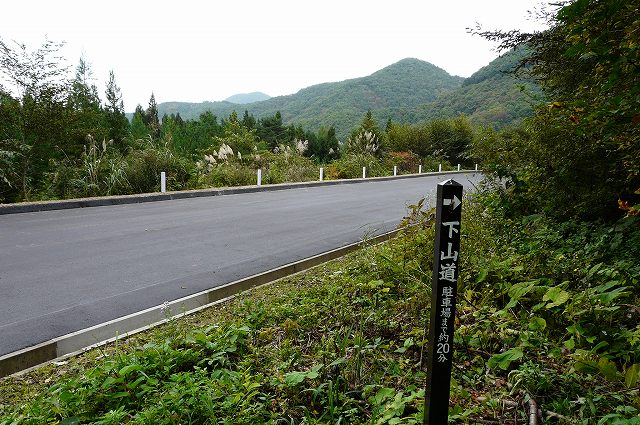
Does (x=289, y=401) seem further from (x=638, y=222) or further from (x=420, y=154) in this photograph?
(x=420, y=154)

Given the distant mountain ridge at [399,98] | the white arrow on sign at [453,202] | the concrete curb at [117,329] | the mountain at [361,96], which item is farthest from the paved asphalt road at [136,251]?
the mountain at [361,96]

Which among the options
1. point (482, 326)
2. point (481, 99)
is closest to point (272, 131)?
point (481, 99)

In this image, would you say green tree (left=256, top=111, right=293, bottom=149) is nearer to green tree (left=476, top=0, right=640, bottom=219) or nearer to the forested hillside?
green tree (left=476, top=0, right=640, bottom=219)

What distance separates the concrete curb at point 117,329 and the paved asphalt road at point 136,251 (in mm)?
188

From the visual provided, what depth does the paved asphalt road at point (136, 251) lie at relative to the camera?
4.18 meters

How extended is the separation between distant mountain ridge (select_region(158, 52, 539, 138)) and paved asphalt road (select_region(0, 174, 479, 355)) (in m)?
44.3

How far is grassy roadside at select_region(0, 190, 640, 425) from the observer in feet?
7.66

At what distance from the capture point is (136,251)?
20.7ft

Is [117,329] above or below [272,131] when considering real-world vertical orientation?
below

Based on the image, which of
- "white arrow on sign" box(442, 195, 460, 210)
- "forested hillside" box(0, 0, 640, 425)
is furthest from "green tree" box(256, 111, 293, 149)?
"white arrow on sign" box(442, 195, 460, 210)

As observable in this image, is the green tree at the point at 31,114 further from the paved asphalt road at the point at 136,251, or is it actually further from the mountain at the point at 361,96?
the mountain at the point at 361,96

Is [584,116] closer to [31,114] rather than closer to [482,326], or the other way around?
[482,326]

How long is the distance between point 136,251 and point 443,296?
553 cm

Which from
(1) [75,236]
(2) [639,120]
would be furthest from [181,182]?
(2) [639,120]
